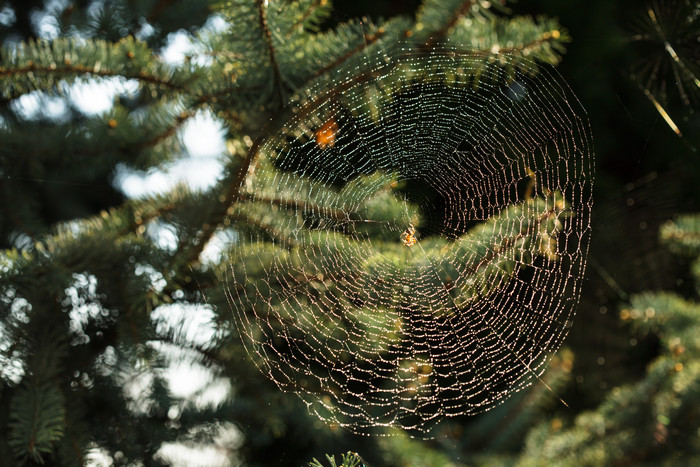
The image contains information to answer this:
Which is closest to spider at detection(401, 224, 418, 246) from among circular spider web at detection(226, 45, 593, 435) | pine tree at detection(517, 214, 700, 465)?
circular spider web at detection(226, 45, 593, 435)

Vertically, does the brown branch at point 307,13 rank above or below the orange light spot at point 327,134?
above

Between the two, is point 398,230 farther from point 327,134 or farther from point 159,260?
point 159,260

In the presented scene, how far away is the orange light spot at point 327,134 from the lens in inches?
29.6

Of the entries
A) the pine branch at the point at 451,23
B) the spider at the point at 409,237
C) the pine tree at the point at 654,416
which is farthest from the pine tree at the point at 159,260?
the pine tree at the point at 654,416

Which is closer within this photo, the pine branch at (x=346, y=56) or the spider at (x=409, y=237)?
the pine branch at (x=346, y=56)

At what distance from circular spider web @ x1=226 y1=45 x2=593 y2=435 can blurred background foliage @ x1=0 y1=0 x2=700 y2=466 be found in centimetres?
5

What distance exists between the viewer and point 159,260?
2.29 ft

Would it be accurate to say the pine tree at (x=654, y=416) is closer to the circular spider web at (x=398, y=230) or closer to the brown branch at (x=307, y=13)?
the circular spider web at (x=398, y=230)

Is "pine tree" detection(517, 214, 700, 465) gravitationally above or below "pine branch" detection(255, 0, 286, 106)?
below

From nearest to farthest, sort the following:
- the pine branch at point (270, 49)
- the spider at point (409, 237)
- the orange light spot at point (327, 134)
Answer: the pine branch at point (270, 49) < the orange light spot at point (327, 134) < the spider at point (409, 237)

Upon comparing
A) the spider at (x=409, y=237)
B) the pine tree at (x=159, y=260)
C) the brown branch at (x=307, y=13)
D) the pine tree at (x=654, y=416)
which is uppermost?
the brown branch at (x=307, y=13)

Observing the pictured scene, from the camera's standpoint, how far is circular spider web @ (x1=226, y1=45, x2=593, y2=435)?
2.35 ft

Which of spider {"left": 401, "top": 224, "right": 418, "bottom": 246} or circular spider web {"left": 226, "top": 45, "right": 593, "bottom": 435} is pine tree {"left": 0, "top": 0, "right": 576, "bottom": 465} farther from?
spider {"left": 401, "top": 224, "right": 418, "bottom": 246}

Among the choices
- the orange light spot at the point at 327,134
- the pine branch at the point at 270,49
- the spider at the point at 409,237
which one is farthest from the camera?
the spider at the point at 409,237
